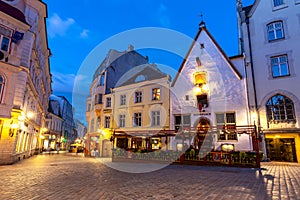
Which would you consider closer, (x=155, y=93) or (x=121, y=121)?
(x=155, y=93)

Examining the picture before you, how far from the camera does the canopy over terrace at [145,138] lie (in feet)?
53.9

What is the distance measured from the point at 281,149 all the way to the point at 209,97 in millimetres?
7361

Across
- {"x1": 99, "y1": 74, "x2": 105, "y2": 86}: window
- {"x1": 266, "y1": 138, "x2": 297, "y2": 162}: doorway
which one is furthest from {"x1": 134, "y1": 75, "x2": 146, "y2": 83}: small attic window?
{"x1": 266, "y1": 138, "x2": 297, "y2": 162}: doorway

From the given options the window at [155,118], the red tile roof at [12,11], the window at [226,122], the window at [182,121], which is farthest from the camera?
the window at [155,118]

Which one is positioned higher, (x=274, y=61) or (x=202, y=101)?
(x=274, y=61)

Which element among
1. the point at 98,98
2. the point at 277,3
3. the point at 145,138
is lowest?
the point at 145,138

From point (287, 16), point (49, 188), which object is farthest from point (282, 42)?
point (49, 188)

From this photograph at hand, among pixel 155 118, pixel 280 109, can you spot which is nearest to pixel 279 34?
pixel 280 109

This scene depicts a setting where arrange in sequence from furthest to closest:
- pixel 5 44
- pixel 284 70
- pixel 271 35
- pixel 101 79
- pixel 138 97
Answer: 1. pixel 101 79
2. pixel 138 97
3. pixel 271 35
4. pixel 284 70
5. pixel 5 44

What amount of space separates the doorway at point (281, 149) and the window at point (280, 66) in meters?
5.71

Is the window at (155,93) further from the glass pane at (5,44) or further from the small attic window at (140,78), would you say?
the glass pane at (5,44)

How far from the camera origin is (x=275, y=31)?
58.0 feet

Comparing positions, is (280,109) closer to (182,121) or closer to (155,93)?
(182,121)

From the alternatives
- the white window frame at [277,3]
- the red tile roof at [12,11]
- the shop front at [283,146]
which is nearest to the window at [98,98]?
the red tile roof at [12,11]
